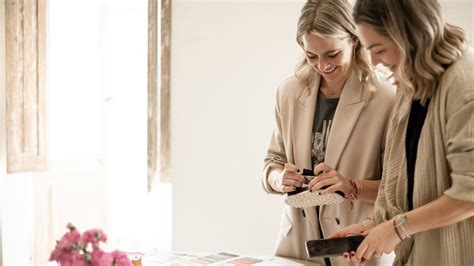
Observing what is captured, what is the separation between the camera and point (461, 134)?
4.14 feet

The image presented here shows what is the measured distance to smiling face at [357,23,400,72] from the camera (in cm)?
137

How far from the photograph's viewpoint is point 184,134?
3.61 meters

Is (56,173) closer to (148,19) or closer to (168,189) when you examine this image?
(148,19)

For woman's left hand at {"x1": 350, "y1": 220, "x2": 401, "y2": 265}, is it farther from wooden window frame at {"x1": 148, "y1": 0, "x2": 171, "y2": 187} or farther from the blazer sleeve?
wooden window frame at {"x1": 148, "y1": 0, "x2": 171, "y2": 187}

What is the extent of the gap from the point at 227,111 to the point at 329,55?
1.83 m

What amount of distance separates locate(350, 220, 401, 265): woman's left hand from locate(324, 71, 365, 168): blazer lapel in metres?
0.40

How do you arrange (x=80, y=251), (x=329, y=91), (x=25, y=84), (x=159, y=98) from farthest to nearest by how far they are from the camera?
1. (x=159, y=98)
2. (x=329, y=91)
3. (x=25, y=84)
4. (x=80, y=251)

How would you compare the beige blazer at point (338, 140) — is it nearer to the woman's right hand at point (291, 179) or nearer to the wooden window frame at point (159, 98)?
the woman's right hand at point (291, 179)

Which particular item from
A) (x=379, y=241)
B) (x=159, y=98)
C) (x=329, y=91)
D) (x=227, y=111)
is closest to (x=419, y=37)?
(x=379, y=241)

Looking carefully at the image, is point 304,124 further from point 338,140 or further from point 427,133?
point 427,133

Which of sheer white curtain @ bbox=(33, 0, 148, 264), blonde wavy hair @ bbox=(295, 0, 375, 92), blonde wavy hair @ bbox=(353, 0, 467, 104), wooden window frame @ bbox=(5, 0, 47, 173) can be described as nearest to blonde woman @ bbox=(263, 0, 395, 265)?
blonde wavy hair @ bbox=(295, 0, 375, 92)

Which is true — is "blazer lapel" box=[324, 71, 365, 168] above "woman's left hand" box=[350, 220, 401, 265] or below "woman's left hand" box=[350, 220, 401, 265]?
above

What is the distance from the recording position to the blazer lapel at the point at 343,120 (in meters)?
1.81

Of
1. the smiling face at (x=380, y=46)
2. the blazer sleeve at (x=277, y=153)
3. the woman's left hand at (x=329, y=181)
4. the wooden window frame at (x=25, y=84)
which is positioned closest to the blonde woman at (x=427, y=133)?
the smiling face at (x=380, y=46)
